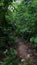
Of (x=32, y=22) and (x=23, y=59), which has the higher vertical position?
(x=32, y=22)

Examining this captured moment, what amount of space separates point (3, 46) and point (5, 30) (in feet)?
1.95

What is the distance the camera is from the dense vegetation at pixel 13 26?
5590 millimetres

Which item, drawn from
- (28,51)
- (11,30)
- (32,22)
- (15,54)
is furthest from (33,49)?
(11,30)

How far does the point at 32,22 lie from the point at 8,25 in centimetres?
203

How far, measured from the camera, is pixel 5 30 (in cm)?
698

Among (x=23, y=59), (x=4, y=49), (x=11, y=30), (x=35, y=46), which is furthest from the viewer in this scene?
(x=11, y=30)

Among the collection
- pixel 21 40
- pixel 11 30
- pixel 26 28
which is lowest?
pixel 21 40

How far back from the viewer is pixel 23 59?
562 centimetres

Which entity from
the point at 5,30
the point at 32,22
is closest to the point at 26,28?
the point at 32,22

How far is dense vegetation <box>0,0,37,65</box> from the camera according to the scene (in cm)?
559

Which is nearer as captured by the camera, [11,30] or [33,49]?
[33,49]

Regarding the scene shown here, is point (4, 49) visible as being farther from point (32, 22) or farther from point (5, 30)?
point (32, 22)

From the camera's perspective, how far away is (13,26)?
304 inches

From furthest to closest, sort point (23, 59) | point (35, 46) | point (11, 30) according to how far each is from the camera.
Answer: point (11, 30) → point (35, 46) → point (23, 59)
